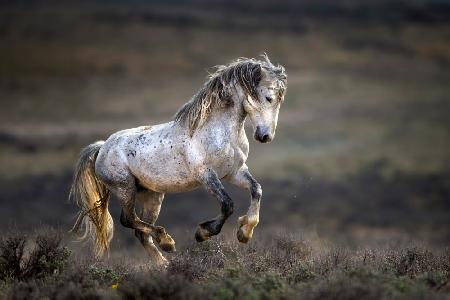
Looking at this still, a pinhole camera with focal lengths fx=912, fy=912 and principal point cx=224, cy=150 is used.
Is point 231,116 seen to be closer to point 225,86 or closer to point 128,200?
point 225,86

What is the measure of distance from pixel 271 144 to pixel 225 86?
4498 centimetres

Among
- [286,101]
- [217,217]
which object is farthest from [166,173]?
[286,101]

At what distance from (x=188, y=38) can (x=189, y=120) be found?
73.0 meters

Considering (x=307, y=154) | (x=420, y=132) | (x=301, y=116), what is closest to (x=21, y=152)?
(x=307, y=154)

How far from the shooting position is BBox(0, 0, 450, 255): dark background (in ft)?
128

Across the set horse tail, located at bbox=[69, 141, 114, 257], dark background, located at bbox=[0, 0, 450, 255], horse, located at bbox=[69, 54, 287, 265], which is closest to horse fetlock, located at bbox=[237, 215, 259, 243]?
horse, located at bbox=[69, 54, 287, 265]

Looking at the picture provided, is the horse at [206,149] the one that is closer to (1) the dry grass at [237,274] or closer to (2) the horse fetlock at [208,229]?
(2) the horse fetlock at [208,229]

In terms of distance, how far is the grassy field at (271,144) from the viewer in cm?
918

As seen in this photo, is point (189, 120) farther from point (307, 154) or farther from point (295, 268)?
point (307, 154)

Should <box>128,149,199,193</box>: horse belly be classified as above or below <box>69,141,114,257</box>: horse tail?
above

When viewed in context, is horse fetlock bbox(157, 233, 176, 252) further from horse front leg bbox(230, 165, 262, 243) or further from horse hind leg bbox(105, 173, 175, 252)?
horse front leg bbox(230, 165, 262, 243)

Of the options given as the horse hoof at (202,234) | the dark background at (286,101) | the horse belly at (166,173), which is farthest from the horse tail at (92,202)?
the dark background at (286,101)

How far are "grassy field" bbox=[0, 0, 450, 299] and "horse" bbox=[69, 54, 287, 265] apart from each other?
0.56m

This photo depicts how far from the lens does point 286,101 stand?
2569 inches
